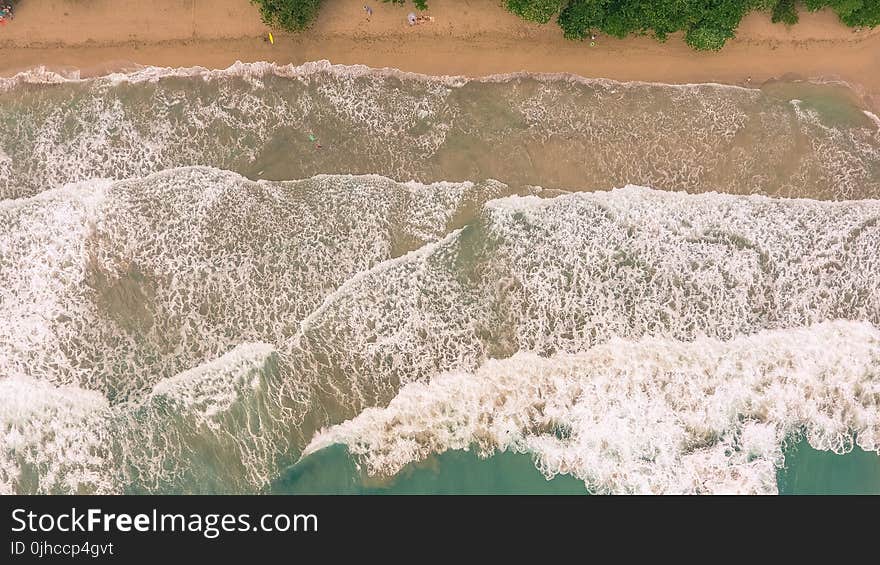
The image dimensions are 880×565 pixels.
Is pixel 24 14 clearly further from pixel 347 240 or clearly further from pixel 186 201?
pixel 347 240

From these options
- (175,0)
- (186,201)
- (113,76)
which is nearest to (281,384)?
(186,201)

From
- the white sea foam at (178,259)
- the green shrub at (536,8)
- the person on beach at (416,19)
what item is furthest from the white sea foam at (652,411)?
the person on beach at (416,19)

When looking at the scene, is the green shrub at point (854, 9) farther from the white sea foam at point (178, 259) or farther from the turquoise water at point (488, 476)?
the turquoise water at point (488, 476)

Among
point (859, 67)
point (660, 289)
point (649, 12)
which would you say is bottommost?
point (660, 289)

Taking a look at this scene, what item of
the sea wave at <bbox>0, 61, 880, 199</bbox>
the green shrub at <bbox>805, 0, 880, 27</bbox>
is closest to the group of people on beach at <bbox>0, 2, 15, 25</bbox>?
the sea wave at <bbox>0, 61, 880, 199</bbox>

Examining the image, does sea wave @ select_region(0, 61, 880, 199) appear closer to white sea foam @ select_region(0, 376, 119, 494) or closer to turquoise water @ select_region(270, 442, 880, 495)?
white sea foam @ select_region(0, 376, 119, 494)

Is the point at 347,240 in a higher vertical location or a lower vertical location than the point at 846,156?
lower

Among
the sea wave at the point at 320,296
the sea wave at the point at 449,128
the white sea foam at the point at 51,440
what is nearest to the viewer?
the white sea foam at the point at 51,440
